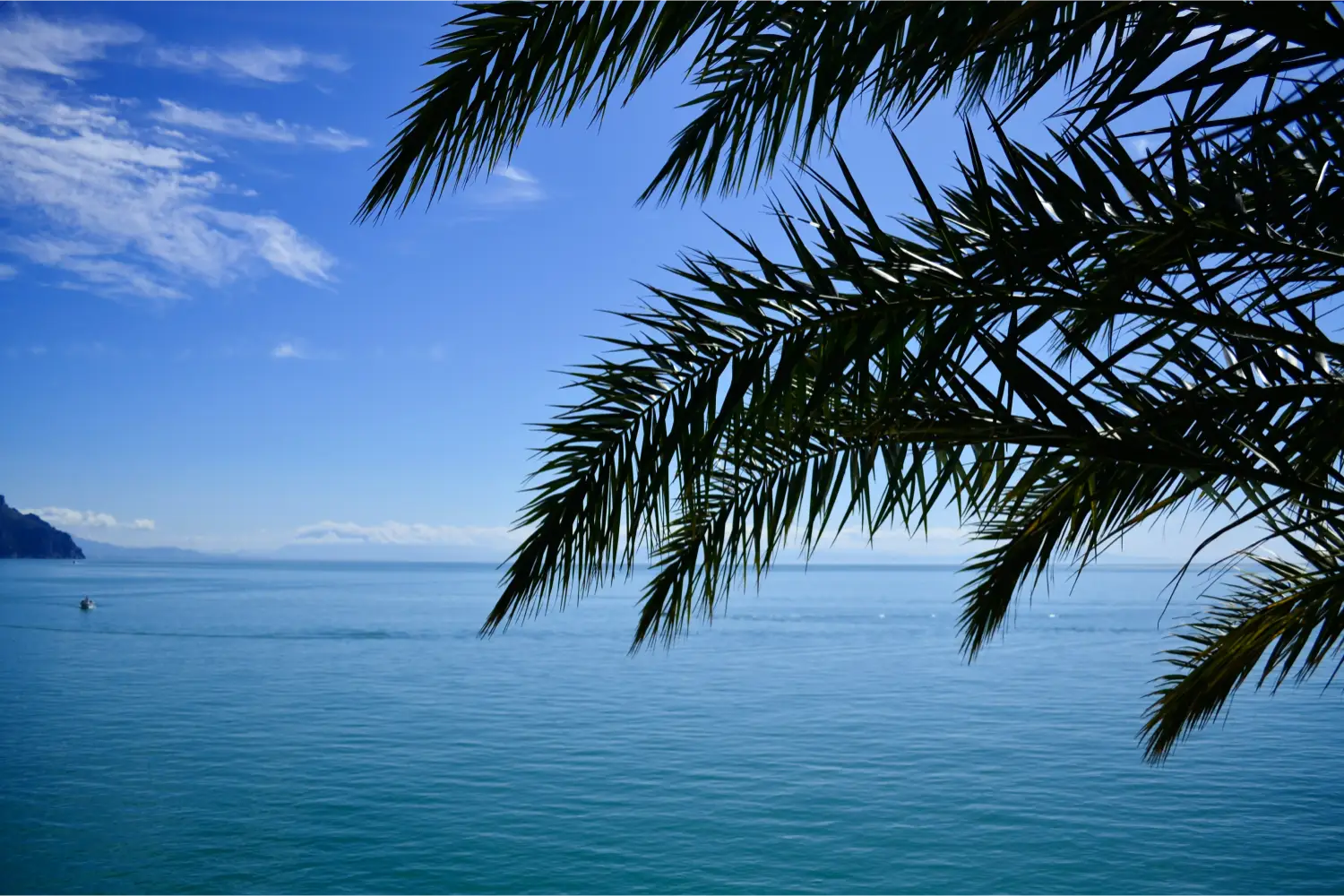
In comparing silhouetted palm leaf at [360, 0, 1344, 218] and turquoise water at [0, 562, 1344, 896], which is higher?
silhouetted palm leaf at [360, 0, 1344, 218]

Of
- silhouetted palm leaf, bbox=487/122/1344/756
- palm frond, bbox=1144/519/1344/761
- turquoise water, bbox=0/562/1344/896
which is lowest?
turquoise water, bbox=0/562/1344/896

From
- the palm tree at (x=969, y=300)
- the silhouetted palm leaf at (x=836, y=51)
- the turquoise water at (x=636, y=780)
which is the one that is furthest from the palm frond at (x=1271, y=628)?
the turquoise water at (x=636, y=780)

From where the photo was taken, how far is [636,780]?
17297 millimetres

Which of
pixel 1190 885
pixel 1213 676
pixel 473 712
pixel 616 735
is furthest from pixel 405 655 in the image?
pixel 1213 676

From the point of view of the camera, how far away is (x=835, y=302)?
346cm

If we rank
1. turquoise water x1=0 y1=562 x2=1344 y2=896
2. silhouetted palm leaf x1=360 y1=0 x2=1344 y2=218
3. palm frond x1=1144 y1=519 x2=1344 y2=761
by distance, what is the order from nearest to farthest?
silhouetted palm leaf x1=360 y1=0 x2=1344 y2=218
palm frond x1=1144 y1=519 x2=1344 y2=761
turquoise water x1=0 y1=562 x2=1344 y2=896

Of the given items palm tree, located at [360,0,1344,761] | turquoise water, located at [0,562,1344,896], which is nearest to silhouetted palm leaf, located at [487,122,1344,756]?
palm tree, located at [360,0,1344,761]

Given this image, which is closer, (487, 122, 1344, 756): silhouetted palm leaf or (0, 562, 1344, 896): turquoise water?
(487, 122, 1344, 756): silhouetted palm leaf

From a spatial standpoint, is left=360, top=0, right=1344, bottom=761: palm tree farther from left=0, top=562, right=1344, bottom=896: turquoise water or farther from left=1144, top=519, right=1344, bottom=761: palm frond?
left=0, top=562, right=1344, bottom=896: turquoise water

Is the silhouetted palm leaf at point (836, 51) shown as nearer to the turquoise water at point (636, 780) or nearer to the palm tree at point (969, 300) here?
the palm tree at point (969, 300)

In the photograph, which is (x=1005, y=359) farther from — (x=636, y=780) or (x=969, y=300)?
(x=636, y=780)

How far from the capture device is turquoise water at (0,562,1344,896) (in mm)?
12422

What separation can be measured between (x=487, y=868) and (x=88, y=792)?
7.35 meters

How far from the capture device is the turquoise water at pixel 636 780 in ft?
40.8
